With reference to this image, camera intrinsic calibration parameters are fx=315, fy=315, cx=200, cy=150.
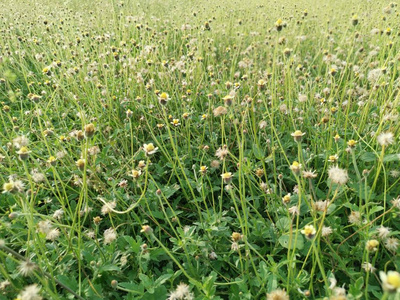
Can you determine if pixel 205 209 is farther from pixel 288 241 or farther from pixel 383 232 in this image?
pixel 383 232

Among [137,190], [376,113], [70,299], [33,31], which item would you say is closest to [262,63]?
[376,113]

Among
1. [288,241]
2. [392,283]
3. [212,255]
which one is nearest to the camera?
[392,283]

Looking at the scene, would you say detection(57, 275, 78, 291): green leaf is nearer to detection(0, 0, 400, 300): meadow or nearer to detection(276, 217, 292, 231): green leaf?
detection(0, 0, 400, 300): meadow

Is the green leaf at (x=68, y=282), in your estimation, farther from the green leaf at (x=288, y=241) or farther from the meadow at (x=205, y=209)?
the green leaf at (x=288, y=241)

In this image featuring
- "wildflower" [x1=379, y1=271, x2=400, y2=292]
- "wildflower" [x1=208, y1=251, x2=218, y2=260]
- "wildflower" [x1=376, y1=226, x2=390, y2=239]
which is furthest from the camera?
"wildflower" [x1=208, y1=251, x2=218, y2=260]

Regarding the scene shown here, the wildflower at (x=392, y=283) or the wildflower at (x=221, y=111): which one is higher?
the wildflower at (x=392, y=283)

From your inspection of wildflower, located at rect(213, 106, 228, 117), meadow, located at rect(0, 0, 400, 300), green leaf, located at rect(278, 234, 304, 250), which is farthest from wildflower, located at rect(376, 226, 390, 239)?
wildflower, located at rect(213, 106, 228, 117)

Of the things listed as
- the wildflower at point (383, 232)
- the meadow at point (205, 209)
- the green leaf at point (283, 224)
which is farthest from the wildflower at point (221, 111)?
the wildflower at point (383, 232)

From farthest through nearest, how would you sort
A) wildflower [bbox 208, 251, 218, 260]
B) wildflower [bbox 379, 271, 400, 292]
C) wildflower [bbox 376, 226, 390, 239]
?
wildflower [bbox 208, 251, 218, 260], wildflower [bbox 376, 226, 390, 239], wildflower [bbox 379, 271, 400, 292]

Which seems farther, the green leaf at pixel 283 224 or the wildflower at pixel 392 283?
the green leaf at pixel 283 224

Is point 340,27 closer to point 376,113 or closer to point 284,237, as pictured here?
point 376,113

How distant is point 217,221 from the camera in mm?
1451

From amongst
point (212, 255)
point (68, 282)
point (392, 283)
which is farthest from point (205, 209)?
point (392, 283)

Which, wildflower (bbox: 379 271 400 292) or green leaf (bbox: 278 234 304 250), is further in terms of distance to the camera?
green leaf (bbox: 278 234 304 250)
